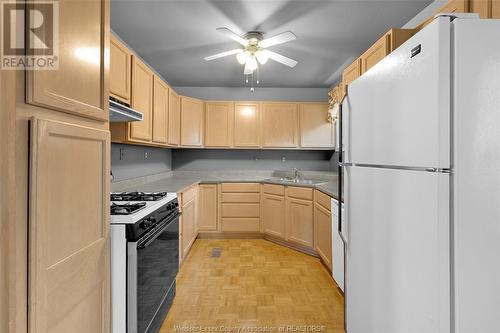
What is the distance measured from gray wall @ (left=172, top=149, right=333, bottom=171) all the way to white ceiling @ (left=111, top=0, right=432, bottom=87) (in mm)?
1588

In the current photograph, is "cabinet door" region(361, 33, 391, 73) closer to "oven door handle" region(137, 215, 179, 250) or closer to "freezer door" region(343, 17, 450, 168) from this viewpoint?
"freezer door" region(343, 17, 450, 168)

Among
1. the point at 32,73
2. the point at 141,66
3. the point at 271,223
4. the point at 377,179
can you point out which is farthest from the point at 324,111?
the point at 32,73

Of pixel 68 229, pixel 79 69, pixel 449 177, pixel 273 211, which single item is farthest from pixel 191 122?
pixel 449 177

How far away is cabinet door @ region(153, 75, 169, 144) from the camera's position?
3035 millimetres

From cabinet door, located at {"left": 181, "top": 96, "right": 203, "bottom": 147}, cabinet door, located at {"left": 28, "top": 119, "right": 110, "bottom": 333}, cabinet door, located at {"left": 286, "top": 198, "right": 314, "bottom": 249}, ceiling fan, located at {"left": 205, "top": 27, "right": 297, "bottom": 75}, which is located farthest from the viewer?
cabinet door, located at {"left": 181, "top": 96, "right": 203, "bottom": 147}

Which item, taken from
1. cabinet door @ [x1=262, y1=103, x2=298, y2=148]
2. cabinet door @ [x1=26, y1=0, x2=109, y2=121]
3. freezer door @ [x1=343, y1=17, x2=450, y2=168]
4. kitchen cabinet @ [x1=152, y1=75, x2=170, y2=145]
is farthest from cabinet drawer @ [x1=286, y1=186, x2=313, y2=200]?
cabinet door @ [x1=26, y1=0, x2=109, y2=121]

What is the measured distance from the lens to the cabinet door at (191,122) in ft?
13.6

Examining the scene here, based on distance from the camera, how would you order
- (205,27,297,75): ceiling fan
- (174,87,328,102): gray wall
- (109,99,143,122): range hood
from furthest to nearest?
(174,87,328,102): gray wall, (205,27,297,75): ceiling fan, (109,99,143,122): range hood

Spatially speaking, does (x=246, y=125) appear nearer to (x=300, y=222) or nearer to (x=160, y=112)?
(x=160, y=112)

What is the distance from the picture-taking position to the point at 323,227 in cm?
299

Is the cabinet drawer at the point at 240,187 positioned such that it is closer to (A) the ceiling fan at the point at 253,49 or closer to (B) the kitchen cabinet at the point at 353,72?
(A) the ceiling fan at the point at 253,49

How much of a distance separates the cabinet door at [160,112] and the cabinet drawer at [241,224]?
156 cm

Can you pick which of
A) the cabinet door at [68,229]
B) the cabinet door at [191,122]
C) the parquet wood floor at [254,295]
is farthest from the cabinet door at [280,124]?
the cabinet door at [68,229]

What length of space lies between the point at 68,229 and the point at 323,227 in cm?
249
